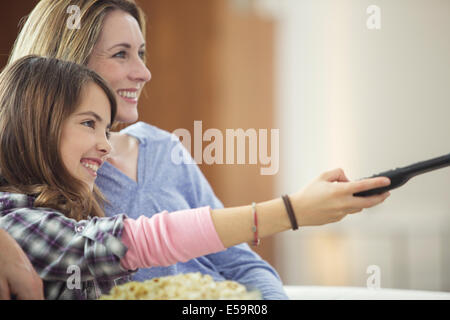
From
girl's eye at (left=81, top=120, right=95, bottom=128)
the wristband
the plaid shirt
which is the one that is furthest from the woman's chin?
the wristband

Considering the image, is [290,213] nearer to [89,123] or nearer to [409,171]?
[409,171]

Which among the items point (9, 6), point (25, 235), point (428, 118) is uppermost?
point (9, 6)

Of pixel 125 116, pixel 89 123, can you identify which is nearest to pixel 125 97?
pixel 125 116

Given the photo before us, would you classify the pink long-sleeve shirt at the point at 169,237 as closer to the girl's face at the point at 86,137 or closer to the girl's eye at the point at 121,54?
the girl's face at the point at 86,137

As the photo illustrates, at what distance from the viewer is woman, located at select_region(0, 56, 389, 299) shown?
581mm

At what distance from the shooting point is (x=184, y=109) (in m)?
0.94

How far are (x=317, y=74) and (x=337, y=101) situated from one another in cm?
7

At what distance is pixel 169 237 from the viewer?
588 mm

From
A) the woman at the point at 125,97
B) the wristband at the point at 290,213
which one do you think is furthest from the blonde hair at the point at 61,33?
the wristband at the point at 290,213

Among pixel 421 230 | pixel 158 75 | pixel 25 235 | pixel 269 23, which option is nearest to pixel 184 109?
pixel 158 75

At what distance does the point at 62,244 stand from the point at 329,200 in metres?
0.31

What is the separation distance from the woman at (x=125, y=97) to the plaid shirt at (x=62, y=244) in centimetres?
17

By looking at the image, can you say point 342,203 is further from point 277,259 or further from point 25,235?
point 277,259

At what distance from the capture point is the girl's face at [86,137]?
68 cm
